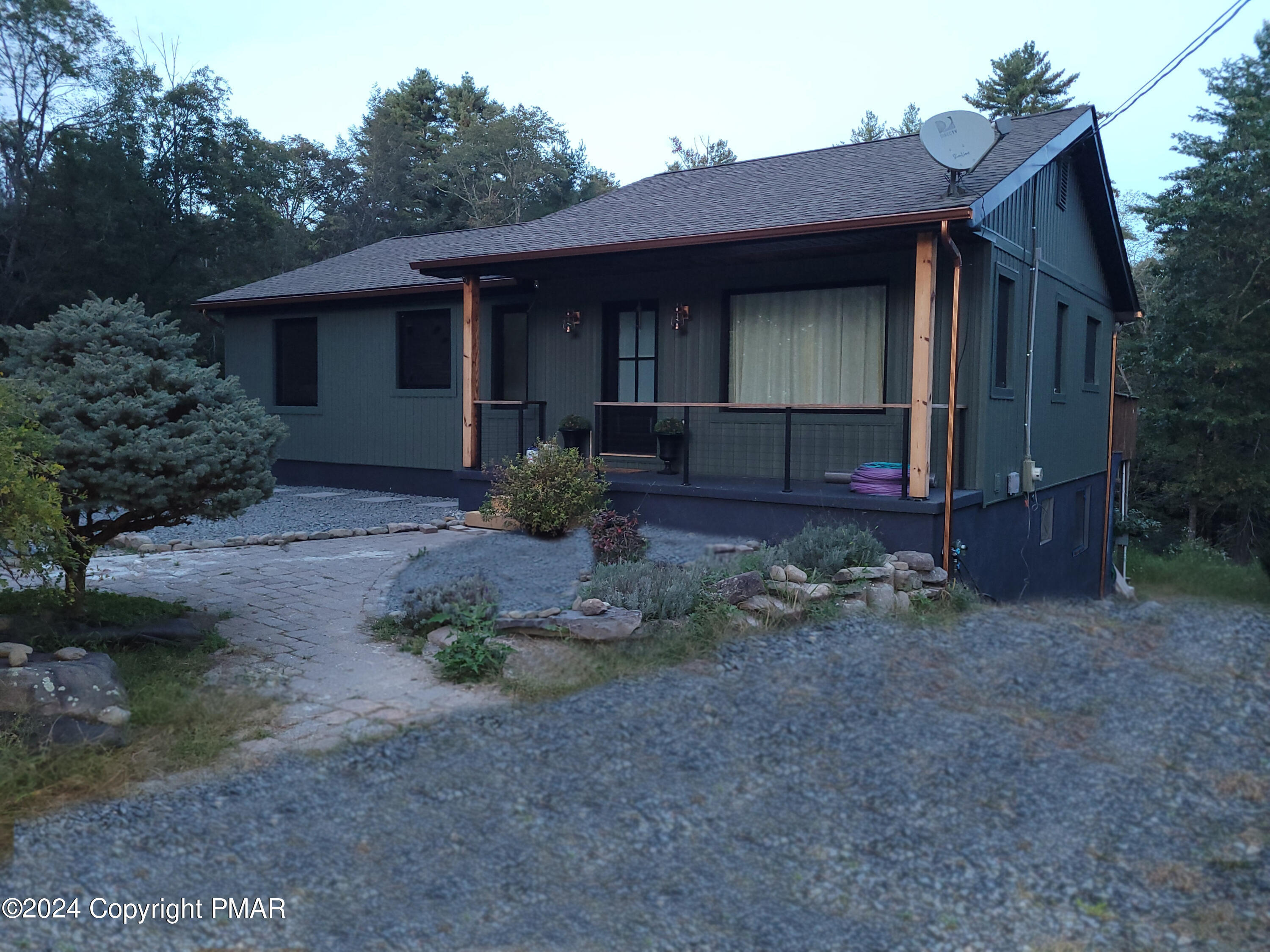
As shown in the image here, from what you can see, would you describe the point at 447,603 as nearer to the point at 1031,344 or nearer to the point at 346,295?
the point at 1031,344

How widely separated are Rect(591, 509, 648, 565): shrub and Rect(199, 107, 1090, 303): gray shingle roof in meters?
2.59

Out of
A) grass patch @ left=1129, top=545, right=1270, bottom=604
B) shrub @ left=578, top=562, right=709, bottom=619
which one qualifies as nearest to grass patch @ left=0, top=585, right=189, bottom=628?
shrub @ left=578, top=562, right=709, bottom=619

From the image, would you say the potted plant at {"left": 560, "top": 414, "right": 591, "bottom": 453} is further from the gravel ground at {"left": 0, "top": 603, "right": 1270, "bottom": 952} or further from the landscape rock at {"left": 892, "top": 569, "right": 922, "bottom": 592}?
the gravel ground at {"left": 0, "top": 603, "right": 1270, "bottom": 952}

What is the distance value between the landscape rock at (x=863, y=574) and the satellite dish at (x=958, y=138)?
10.9 ft

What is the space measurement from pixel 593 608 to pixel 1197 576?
52.3 ft

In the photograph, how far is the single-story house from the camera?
27.6ft

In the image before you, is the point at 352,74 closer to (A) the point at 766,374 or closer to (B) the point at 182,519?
(A) the point at 766,374

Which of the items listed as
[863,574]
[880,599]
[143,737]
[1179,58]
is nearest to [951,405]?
[863,574]

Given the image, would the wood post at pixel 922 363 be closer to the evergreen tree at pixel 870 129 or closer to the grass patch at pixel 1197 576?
the grass patch at pixel 1197 576

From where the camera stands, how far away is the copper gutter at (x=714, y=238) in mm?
7457

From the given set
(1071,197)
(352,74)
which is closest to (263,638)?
(1071,197)

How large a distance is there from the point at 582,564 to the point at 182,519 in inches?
119

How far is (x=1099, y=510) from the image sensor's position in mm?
14148

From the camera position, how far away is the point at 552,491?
348 inches
